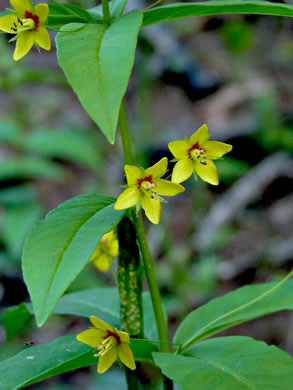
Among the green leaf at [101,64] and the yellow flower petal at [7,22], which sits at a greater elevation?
the yellow flower petal at [7,22]

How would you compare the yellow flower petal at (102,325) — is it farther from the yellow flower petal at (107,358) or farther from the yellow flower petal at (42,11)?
the yellow flower petal at (42,11)

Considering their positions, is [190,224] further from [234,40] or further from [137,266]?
[234,40]

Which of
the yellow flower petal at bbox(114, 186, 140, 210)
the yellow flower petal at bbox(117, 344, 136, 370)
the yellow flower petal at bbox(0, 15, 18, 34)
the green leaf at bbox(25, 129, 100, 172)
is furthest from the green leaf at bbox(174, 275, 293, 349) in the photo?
the green leaf at bbox(25, 129, 100, 172)

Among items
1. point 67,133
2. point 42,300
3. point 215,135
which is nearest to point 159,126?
point 215,135

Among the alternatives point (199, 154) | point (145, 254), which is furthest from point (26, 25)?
point (145, 254)

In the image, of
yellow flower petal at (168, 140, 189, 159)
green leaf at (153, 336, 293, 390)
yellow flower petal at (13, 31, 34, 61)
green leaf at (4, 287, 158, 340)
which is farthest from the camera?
green leaf at (4, 287, 158, 340)

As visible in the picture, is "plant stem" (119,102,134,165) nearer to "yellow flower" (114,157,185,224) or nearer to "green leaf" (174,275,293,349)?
"yellow flower" (114,157,185,224)

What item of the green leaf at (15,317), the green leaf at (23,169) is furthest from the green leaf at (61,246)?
the green leaf at (23,169)
